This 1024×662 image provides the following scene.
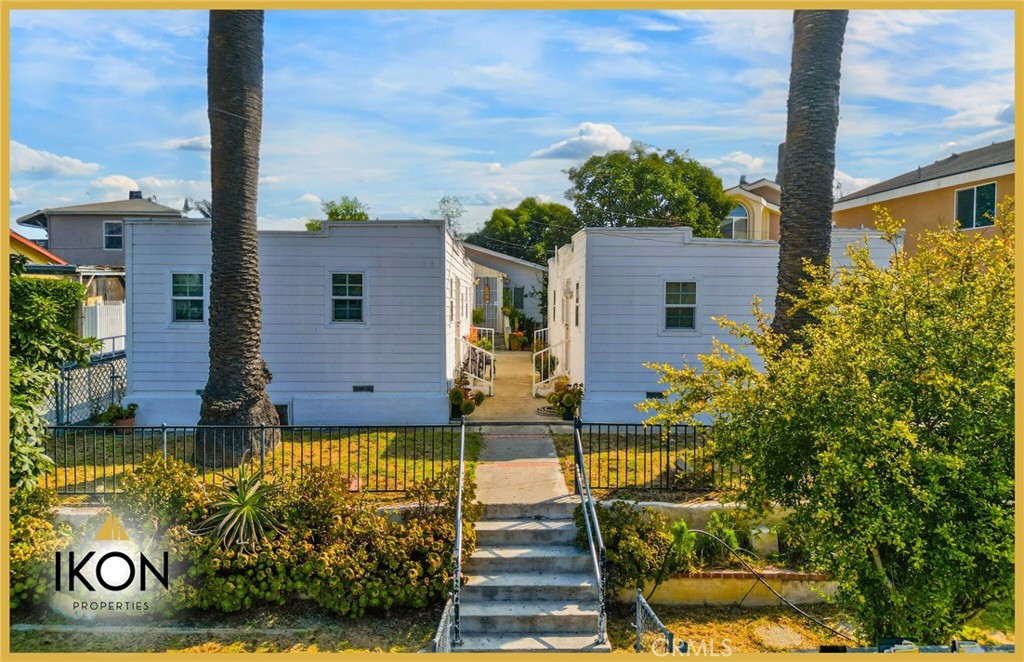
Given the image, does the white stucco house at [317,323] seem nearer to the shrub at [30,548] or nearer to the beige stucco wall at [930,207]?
the shrub at [30,548]

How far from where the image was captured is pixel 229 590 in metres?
7.45

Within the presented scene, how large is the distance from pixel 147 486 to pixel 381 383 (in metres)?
6.01

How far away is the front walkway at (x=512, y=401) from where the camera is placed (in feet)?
47.1

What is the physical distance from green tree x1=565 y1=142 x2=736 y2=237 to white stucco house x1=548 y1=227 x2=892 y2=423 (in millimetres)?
20172

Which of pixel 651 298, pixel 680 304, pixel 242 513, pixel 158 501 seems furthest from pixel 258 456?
pixel 680 304

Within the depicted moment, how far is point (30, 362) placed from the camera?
803 centimetres

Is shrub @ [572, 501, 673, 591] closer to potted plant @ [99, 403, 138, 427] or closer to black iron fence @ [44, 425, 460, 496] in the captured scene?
black iron fence @ [44, 425, 460, 496]

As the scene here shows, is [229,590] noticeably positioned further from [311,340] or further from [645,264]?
[645,264]

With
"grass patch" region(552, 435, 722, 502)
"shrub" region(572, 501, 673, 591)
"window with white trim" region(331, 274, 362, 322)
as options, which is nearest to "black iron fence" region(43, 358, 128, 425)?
"window with white trim" region(331, 274, 362, 322)

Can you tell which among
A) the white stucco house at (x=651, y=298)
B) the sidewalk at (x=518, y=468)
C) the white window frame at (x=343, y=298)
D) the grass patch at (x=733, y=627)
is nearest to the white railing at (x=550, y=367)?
the white stucco house at (x=651, y=298)

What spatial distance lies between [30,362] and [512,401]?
33.5 ft

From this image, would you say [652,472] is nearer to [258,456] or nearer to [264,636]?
Answer: [264,636]

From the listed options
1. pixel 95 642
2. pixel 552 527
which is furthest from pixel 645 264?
pixel 95 642

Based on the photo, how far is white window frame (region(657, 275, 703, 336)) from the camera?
1367 cm
